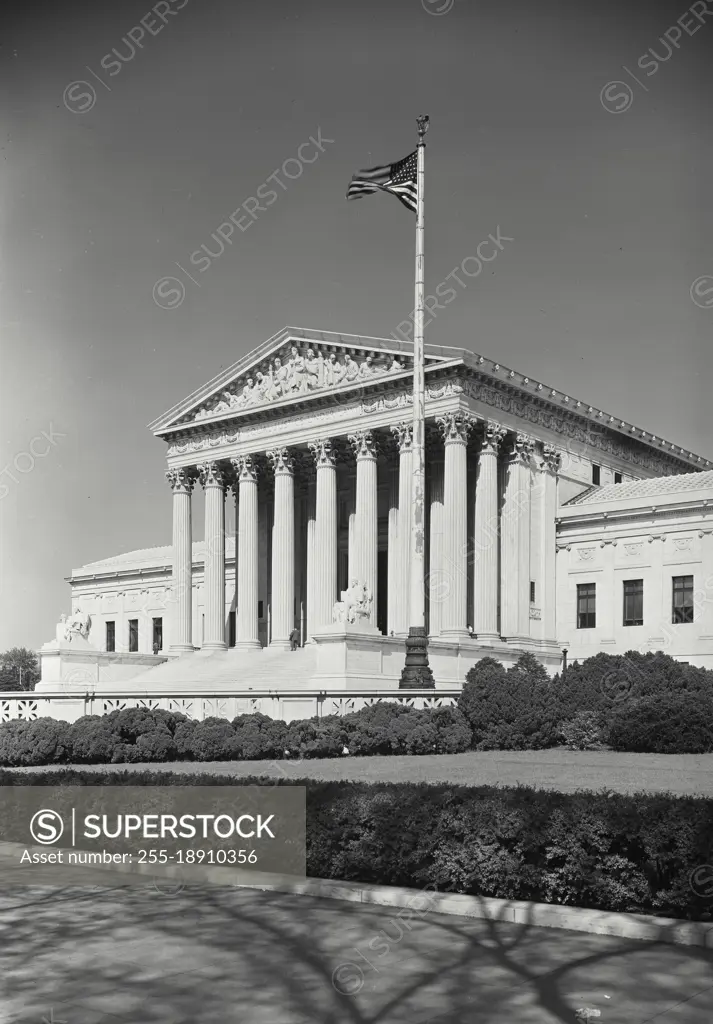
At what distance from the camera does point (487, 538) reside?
53875 millimetres

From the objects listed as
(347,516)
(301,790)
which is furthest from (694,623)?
(301,790)

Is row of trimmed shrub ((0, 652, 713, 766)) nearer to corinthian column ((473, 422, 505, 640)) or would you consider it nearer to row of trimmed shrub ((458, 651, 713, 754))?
row of trimmed shrub ((458, 651, 713, 754))

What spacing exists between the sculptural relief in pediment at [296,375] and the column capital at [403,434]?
2736mm

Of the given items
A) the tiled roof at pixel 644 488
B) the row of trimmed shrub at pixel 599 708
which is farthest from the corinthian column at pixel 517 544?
the row of trimmed shrub at pixel 599 708

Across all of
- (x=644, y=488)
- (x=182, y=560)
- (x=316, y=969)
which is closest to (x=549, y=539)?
(x=644, y=488)

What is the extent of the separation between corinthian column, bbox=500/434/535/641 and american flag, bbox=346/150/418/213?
2103cm

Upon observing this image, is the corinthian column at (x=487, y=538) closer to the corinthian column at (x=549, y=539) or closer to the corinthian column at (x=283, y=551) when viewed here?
the corinthian column at (x=549, y=539)

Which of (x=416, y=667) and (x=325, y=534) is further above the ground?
(x=325, y=534)

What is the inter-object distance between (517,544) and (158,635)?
35.6 meters

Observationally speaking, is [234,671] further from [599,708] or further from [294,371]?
[599,708]

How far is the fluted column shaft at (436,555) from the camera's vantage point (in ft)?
172

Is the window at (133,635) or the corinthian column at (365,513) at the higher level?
the corinthian column at (365,513)

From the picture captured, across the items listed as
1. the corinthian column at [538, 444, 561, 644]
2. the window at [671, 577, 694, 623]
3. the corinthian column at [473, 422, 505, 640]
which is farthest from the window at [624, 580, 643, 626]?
the corinthian column at [473, 422, 505, 640]

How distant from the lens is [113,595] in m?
84.5
